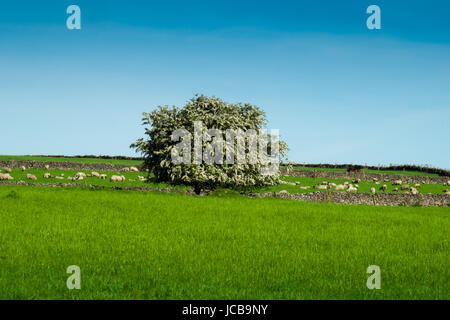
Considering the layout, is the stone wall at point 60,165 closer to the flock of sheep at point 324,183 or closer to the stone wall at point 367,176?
the flock of sheep at point 324,183

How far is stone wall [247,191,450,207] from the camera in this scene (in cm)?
5241

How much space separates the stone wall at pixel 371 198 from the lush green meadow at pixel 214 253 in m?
19.8

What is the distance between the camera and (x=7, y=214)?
27375 mm

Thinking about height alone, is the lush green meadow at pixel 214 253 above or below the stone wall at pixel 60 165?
below

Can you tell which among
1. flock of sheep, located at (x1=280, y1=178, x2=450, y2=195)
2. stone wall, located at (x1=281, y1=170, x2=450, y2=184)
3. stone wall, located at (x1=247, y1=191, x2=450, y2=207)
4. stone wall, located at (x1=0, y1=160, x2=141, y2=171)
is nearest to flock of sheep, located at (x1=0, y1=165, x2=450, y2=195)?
flock of sheep, located at (x1=280, y1=178, x2=450, y2=195)

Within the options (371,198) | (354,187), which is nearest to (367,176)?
(354,187)

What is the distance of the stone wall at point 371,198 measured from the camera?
52.4m

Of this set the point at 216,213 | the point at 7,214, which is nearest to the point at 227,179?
the point at 216,213

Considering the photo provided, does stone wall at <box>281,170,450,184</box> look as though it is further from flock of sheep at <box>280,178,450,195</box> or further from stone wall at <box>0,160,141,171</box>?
stone wall at <box>0,160,141,171</box>

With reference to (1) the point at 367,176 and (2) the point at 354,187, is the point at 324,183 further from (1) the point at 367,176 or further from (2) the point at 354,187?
(1) the point at 367,176

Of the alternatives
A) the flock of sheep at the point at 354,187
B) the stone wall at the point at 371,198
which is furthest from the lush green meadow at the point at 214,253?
the flock of sheep at the point at 354,187

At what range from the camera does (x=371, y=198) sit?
178ft

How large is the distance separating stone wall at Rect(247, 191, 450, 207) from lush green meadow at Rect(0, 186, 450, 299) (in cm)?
1979
